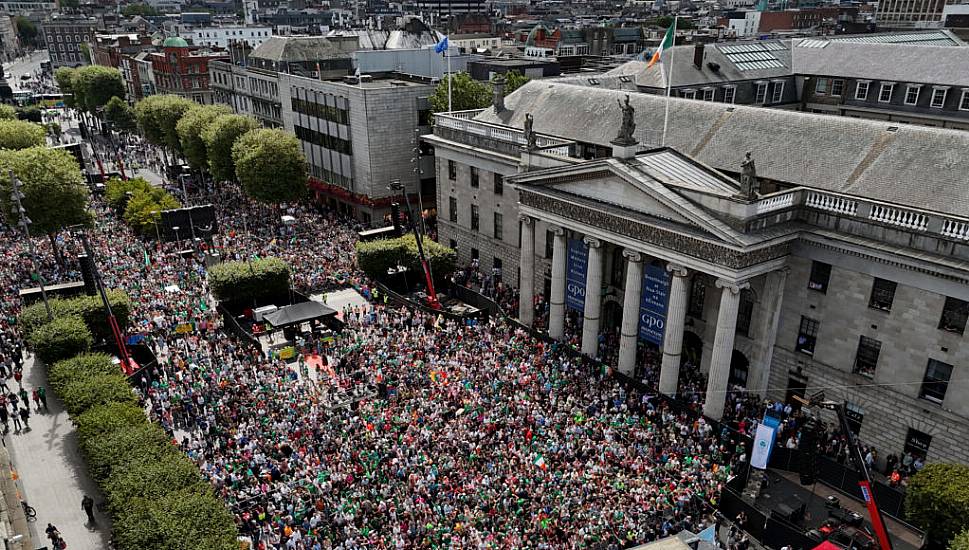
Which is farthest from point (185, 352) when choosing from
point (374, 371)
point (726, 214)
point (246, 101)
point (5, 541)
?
point (246, 101)

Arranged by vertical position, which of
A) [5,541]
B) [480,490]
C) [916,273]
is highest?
[916,273]

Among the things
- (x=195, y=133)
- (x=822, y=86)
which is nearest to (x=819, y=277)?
(x=822, y=86)

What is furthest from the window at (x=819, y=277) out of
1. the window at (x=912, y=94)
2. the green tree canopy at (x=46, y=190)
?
the green tree canopy at (x=46, y=190)

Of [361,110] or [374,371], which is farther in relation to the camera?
[361,110]

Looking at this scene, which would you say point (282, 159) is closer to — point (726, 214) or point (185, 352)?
point (185, 352)

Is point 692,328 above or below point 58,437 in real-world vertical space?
above

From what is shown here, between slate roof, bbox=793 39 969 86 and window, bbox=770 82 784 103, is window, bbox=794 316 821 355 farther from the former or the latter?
window, bbox=770 82 784 103

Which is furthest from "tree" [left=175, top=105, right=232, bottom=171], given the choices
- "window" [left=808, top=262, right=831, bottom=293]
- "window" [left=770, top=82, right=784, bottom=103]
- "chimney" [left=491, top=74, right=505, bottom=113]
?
"window" [left=808, top=262, right=831, bottom=293]

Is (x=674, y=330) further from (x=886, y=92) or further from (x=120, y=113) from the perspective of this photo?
(x=120, y=113)
